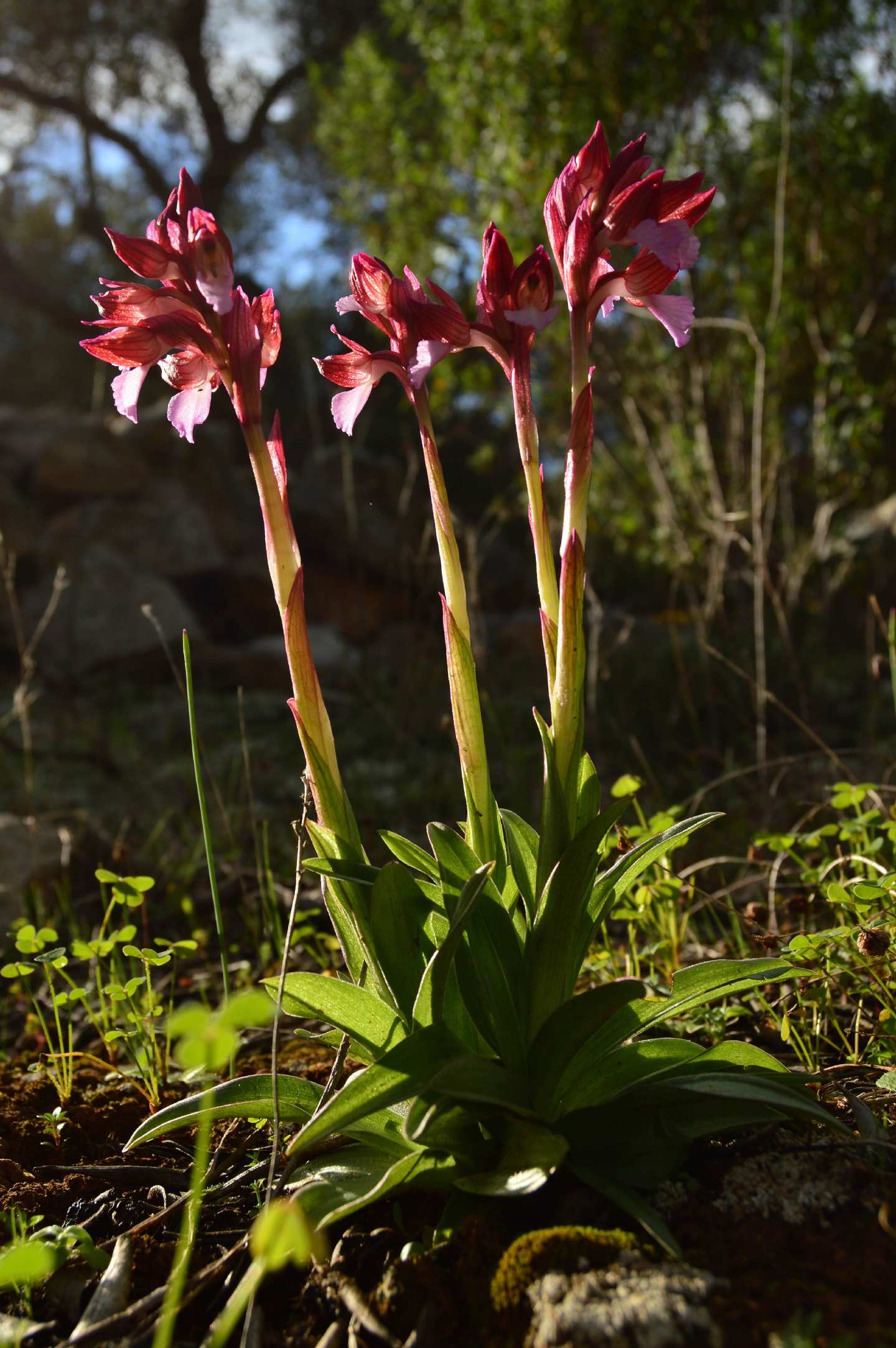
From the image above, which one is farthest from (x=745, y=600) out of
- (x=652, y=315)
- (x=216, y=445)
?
(x=216, y=445)

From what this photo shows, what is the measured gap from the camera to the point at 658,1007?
143 centimetres

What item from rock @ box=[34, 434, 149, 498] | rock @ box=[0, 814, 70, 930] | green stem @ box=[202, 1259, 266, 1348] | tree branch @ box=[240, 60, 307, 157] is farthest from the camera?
tree branch @ box=[240, 60, 307, 157]

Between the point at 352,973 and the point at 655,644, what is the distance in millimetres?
4572

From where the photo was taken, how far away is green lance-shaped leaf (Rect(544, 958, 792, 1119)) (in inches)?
54.2

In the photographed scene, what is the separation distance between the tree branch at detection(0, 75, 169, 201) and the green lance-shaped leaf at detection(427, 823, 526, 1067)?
36.7ft

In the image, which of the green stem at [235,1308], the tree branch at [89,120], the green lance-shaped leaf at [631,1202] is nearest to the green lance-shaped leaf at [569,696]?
the green lance-shaped leaf at [631,1202]

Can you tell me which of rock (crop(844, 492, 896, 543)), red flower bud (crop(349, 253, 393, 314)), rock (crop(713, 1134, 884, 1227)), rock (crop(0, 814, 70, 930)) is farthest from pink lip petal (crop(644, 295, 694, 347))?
rock (crop(844, 492, 896, 543))

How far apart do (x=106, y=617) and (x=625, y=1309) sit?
6.23 metres

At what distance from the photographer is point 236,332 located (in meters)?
1.37

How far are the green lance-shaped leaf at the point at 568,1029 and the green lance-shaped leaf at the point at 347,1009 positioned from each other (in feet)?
0.64

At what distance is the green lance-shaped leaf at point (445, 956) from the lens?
1247 mm

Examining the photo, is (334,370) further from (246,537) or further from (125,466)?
(246,537)

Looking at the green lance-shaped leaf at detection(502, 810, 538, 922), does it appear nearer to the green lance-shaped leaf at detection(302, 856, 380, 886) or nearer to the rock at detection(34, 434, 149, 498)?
the green lance-shaped leaf at detection(302, 856, 380, 886)

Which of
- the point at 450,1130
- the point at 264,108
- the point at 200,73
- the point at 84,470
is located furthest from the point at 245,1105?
the point at 200,73
